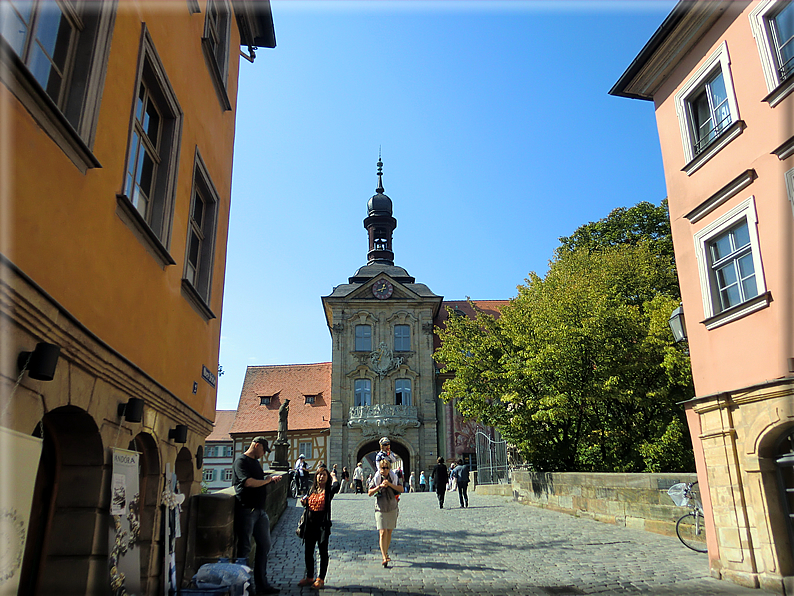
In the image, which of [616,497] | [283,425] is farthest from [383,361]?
[616,497]

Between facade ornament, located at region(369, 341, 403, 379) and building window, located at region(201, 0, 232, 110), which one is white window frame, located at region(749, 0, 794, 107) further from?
facade ornament, located at region(369, 341, 403, 379)

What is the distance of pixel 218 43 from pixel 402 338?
31488 mm

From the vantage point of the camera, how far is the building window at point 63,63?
3971 mm

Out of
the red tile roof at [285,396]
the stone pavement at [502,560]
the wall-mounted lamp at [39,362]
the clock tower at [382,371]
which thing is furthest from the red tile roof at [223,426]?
the wall-mounted lamp at [39,362]

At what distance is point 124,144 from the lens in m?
5.81

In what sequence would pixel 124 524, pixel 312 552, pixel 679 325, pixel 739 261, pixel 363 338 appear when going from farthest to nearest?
pixel 363 338 → pixel 679 325 → pixel 739 261 → pixel 312 552 → pixel 124 524

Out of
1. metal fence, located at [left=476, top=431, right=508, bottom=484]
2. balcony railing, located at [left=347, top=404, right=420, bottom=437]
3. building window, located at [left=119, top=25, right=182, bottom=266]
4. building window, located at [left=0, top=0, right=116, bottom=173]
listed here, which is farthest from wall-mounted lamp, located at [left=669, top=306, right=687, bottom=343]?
balcony railing, located at [left=347, top=404, right=420, bottom=437]

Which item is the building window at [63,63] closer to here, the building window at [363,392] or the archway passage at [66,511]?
the archway passage at [66,511]

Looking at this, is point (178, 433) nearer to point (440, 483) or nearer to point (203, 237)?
point (203, 237)

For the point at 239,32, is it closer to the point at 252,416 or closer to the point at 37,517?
the point at 37,517

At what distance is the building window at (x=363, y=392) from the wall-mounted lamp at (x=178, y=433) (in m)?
32.2

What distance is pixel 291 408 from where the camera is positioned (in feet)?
145

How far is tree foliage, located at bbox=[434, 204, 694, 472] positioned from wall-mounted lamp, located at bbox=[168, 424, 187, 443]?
1296 cm

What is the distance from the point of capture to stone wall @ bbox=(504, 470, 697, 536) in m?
12.9
